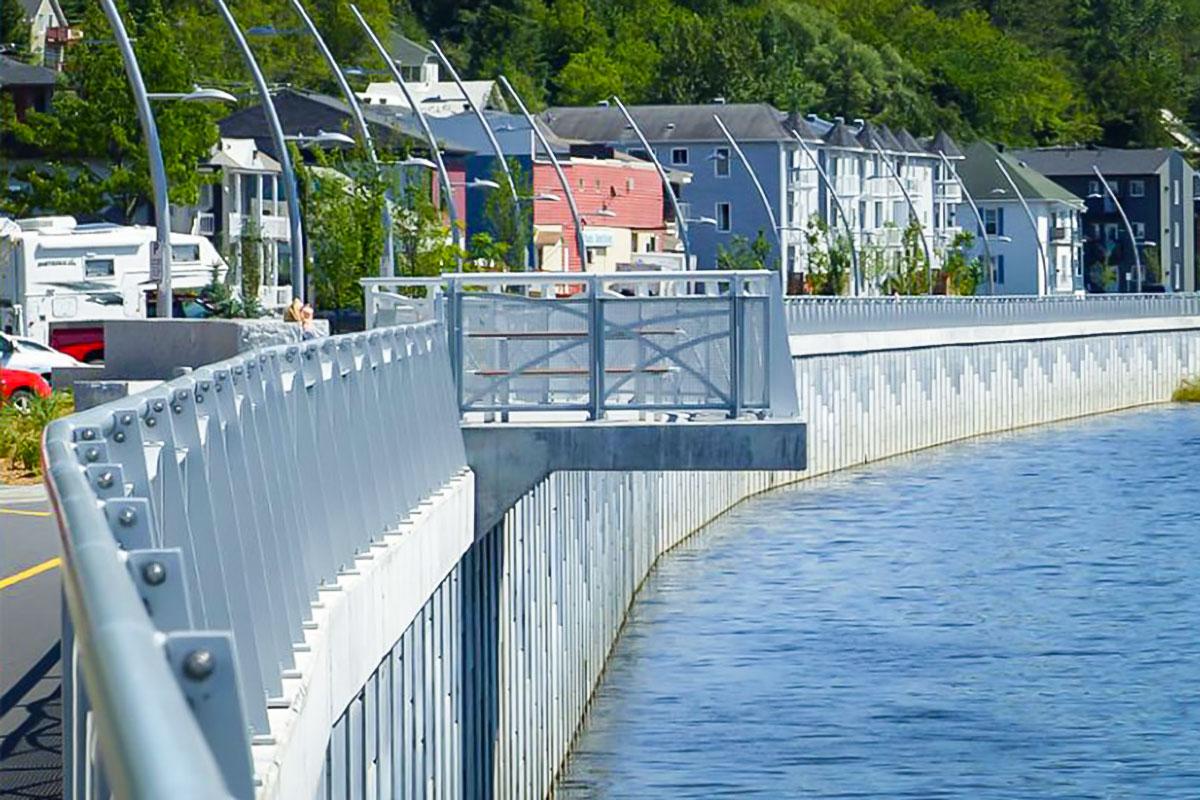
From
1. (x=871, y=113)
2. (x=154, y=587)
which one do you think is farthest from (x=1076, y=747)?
(x=871, y=113)

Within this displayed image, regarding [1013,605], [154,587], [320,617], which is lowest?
[1013,605]

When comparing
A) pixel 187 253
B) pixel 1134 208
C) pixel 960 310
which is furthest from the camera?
pixel 1134 208

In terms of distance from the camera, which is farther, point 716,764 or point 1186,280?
point 1186,280

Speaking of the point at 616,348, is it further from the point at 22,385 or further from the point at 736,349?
the point at 22,385

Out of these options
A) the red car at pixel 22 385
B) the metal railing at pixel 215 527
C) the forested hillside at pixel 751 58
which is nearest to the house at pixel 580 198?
the forested hillside at pixel 751 58

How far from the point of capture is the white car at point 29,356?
4506 cm

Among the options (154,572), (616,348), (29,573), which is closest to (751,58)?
(616,348)

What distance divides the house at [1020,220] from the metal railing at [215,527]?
133 m

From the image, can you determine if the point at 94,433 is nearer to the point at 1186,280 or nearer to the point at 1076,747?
the point at 1076,747

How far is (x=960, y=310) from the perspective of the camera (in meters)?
71.6

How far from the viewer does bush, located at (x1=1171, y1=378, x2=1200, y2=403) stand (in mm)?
93438

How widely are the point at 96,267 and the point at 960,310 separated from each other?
80.8 ft

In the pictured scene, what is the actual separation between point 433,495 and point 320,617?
6.58 metres

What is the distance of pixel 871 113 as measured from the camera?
173 meters
